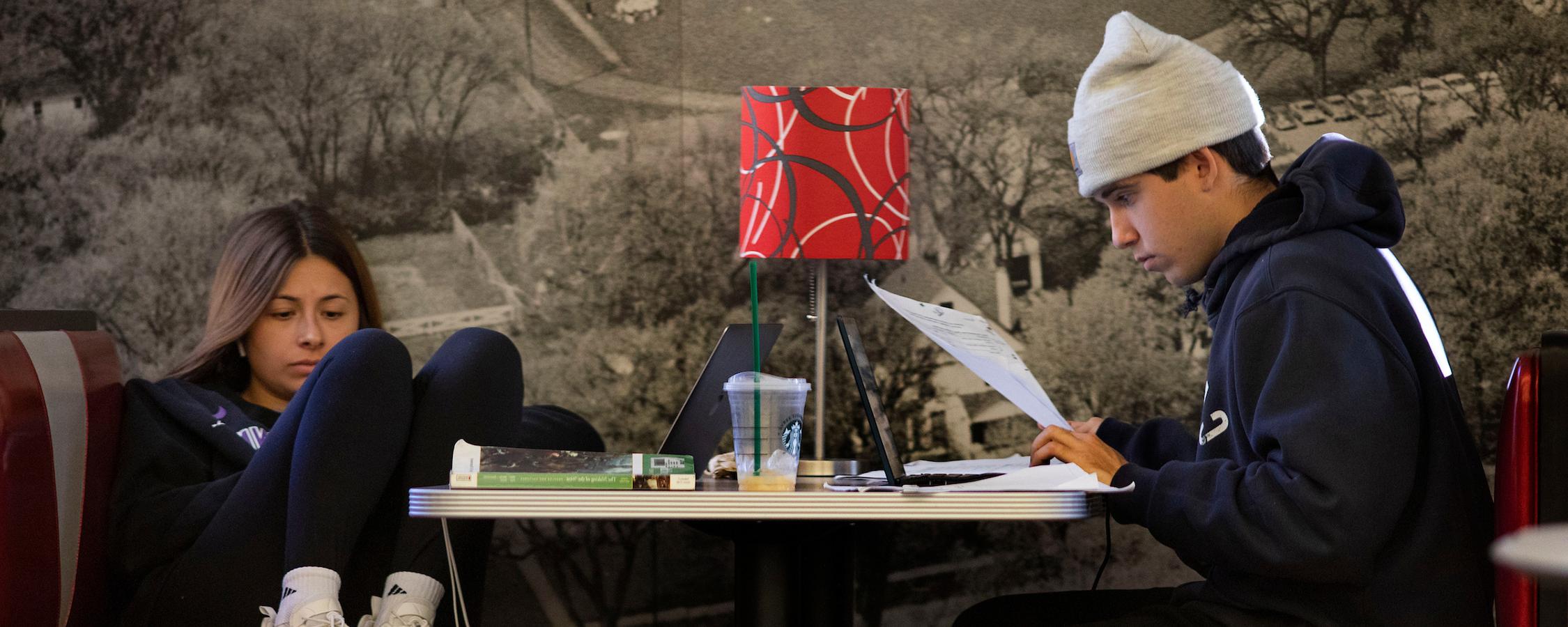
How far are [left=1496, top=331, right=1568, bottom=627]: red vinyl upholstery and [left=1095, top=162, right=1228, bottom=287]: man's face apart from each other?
36cm

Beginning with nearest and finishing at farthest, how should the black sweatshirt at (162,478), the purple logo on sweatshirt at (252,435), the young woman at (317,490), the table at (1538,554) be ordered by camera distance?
the table at (1538,554) → the young woman at (317,490) → the black sweatshirt at (162,478) → the purple logo on sweatshirt at (252,435)

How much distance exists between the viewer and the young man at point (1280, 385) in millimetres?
1173

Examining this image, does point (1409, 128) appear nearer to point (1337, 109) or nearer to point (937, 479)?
point (1337, 109)

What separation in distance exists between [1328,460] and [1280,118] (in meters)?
1.49

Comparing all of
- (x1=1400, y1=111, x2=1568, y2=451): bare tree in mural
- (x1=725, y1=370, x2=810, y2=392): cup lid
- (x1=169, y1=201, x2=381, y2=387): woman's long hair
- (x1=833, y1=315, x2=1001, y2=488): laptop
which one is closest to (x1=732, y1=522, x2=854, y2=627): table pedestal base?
(x1=833, y1=315, x2=1001, y2=488): laptop

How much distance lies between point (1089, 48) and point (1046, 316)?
0.55 metres

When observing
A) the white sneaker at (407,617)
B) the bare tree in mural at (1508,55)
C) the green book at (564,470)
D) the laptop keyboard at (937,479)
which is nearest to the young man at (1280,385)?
the laptop keyboard at (937,479)

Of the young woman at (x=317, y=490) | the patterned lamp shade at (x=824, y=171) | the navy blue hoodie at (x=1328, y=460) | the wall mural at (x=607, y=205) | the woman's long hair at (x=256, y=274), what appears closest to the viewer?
the navy blue hoodie at (x=1328, y=460)

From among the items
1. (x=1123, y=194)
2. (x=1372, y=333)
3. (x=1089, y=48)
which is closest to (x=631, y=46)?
(x=1089, y=48)

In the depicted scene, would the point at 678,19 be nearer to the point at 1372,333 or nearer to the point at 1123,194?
the point at 1123,194

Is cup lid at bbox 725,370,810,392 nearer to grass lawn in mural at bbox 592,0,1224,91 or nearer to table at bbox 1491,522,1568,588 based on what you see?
table at bbox 1491,522,1568,588

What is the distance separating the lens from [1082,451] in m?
1.42

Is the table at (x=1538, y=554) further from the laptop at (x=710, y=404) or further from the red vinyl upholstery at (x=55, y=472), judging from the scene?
the red vinyl upholstery at (x=55, y=472)

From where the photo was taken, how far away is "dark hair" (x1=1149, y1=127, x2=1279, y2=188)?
1.45 m
